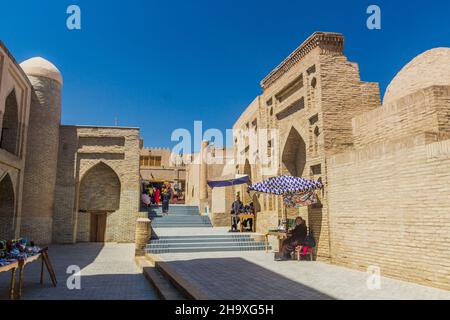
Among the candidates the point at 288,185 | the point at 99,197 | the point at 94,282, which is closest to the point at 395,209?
the point at 288,185

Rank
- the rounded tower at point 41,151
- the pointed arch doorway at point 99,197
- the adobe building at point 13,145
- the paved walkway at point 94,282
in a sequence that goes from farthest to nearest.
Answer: the pointed arch doorway at point 99,197 < the rounded tower at point 41,151 < the adobe building at point 13,145 < the paved walkway at point 94,282

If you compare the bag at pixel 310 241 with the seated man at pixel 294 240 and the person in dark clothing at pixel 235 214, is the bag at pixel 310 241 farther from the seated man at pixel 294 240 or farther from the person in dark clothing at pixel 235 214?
the person in dark clothing at pixel 235 214

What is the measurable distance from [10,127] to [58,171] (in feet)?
12.0

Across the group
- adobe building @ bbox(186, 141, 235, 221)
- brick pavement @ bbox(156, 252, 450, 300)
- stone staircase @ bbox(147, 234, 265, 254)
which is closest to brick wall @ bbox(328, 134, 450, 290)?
brick pavement @ bbox(156, 252, 450, 300)

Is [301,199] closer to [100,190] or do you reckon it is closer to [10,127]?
[100,190]

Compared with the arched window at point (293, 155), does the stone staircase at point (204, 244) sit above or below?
below

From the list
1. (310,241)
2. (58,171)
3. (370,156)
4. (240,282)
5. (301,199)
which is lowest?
(240,282)

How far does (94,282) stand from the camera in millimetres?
8531

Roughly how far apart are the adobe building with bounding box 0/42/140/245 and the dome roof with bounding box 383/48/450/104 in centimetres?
1331

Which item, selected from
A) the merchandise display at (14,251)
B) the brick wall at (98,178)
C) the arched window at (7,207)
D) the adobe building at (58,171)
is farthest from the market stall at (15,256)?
the brick wall at (98,178)

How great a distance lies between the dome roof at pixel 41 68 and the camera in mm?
18547

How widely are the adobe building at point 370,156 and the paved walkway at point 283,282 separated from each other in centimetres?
63
